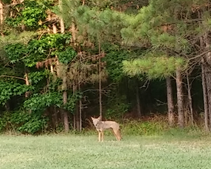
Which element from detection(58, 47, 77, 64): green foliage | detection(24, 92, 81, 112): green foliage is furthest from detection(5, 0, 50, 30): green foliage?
detection(24, 92, 81, 112): green foliage

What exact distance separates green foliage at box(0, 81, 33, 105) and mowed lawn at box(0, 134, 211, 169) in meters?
4.62

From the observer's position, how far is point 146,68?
30.9 feet

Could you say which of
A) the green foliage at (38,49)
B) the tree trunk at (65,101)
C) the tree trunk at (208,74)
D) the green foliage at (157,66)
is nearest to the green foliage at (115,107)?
the tree trunk at (65,101)

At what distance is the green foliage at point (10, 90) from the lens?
1609 cm

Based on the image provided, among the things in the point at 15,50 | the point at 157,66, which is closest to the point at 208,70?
the point at 157,66

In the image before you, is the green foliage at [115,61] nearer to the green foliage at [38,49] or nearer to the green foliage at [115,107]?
the green foliage at [38,49]

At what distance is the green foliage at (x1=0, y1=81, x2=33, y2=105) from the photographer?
634 inches

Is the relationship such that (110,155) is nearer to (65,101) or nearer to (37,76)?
(65,101)

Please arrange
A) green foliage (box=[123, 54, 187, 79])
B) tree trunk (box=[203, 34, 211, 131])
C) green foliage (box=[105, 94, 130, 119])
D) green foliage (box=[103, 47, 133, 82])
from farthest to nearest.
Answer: green foliage (box=[105, 94, 130, 119]), green foliage (box=[103, 47, 133, 82]), tree trunk (box=[203, 34, 211, 131]), green foliage (box=[123, 54, 187, 79])

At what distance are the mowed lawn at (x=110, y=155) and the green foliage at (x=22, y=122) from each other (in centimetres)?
421

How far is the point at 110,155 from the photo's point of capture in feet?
29.8

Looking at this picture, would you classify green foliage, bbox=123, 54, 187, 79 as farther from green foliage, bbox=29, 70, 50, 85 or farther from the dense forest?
green foliage, bbox=29, 70, 50, 85

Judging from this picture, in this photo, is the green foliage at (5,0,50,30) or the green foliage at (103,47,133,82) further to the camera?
the green foliage at (5,0,50,30)

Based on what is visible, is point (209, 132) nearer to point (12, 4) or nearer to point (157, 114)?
point (157, 114)
